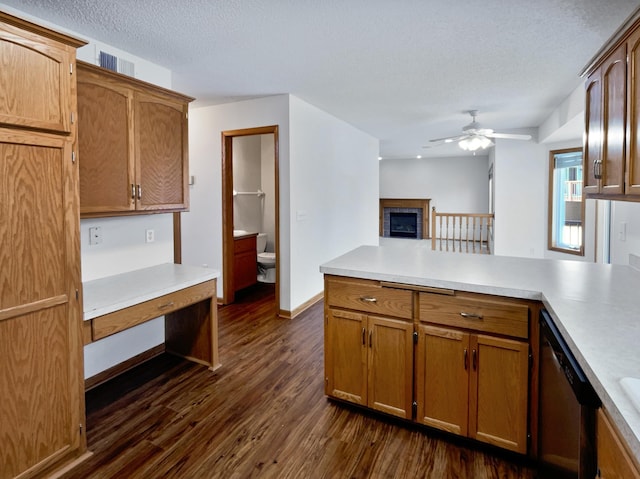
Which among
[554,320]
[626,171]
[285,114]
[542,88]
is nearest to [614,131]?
[626,171]

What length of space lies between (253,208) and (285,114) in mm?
2321

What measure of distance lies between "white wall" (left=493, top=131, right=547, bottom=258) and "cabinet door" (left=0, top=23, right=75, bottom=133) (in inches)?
245

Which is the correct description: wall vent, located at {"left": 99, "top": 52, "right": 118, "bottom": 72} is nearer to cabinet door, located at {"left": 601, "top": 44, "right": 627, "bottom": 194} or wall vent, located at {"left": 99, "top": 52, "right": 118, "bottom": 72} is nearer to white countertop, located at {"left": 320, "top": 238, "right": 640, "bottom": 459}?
white countertop, located at {"left": 320, "top": 238, "right": 640, "bottom": 459}

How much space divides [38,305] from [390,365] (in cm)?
177

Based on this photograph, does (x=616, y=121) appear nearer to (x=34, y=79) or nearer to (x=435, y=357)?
(x=435, y=357)

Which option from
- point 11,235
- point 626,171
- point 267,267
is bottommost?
point 267,267

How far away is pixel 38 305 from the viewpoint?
5.44 ft

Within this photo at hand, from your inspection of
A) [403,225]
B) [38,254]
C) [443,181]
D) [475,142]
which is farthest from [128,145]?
[403,225]

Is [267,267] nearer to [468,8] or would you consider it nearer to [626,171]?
[468,8]

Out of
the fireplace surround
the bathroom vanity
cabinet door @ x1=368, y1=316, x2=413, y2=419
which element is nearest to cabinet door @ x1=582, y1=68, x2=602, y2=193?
cabinet door @ x1=368, y1=316, x2=413, y2=419

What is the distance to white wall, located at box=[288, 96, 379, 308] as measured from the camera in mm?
4098

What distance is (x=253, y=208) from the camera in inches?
235

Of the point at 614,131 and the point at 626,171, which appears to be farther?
the point at 614,131

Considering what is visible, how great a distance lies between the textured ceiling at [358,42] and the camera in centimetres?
216
